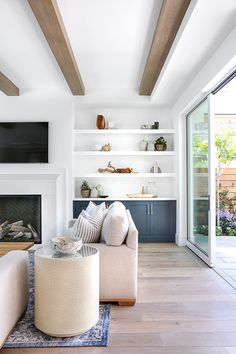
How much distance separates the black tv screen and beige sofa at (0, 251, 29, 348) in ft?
9.86

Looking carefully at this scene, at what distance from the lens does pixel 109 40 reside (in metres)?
3.33

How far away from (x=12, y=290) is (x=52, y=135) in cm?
360

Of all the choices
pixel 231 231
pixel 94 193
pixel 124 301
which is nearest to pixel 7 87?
pixel 94 193

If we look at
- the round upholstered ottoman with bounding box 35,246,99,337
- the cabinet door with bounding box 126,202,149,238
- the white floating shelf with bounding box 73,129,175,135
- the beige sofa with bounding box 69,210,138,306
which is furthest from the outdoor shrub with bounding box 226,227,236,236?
the round upholstered ottoman with bounding box 35,246,99,337

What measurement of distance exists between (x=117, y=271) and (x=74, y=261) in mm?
755

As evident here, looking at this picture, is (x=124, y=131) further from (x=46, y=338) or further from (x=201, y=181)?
(x=46, y=338)

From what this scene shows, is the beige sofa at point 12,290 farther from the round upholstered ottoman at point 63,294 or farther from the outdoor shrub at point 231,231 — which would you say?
the outdoor shrub at point 231,231

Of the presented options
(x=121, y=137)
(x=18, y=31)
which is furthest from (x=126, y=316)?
(x=121, y=137)

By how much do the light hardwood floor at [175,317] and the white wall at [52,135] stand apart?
6.97ft

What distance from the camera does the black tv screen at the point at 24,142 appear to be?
5.25m

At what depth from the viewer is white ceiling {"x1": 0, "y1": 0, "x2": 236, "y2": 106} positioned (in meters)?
2.67

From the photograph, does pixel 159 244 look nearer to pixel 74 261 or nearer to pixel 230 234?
pixel 230 234

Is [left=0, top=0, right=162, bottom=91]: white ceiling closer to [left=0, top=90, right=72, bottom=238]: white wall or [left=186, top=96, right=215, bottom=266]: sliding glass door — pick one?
[left=0, top=90, right=72, bottom=238]: white wall

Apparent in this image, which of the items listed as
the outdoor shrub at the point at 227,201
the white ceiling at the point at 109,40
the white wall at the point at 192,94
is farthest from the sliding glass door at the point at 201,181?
the outdoor shrub at the point at 227,201
